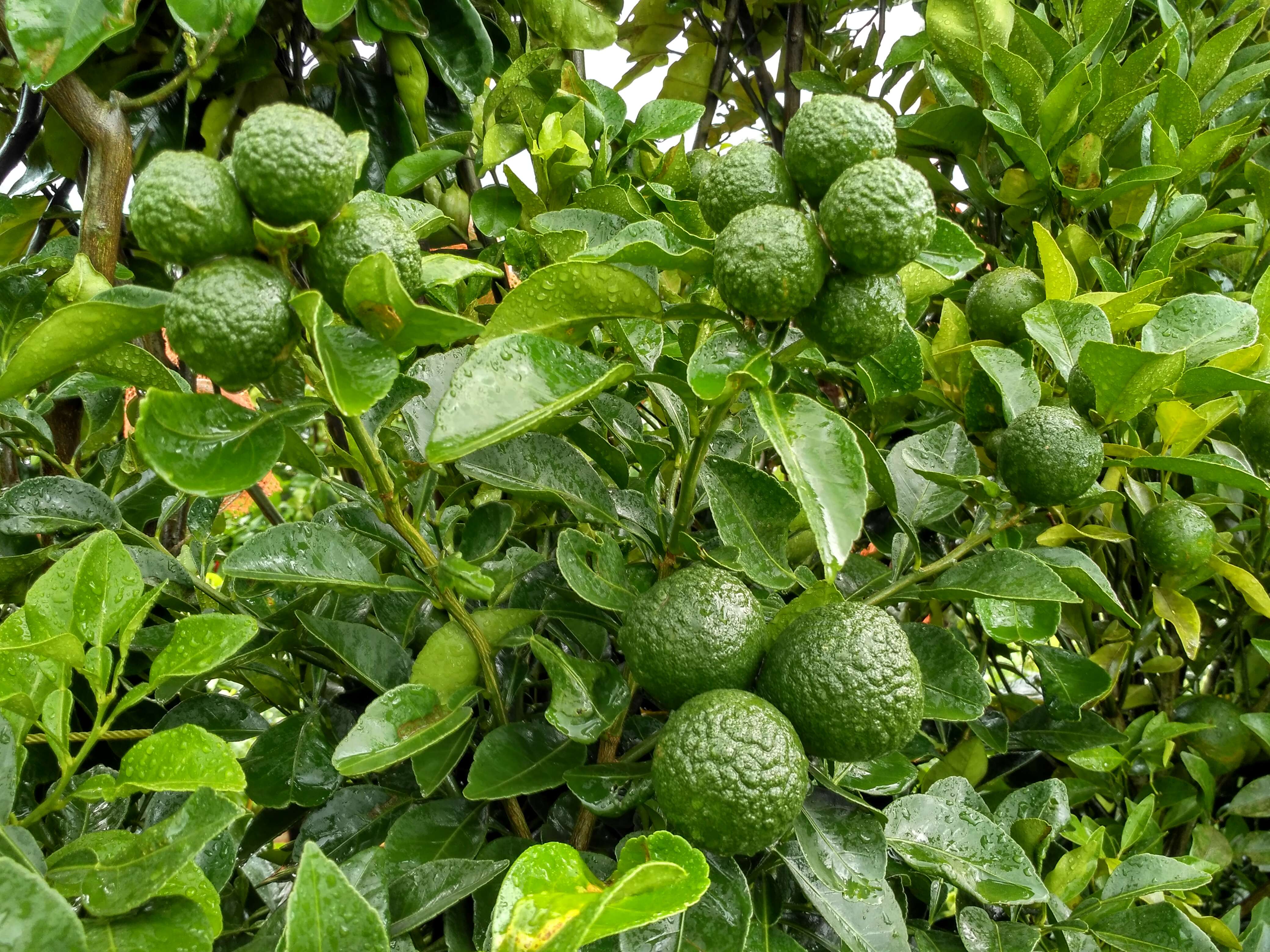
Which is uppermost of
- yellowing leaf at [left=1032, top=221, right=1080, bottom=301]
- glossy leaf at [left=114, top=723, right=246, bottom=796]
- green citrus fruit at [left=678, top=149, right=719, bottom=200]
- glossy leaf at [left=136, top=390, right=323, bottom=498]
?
glossy leaf at [left=136, top=390, right=323, bottom=498]

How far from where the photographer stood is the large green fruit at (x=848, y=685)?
0.55 m

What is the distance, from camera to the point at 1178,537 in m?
0.83

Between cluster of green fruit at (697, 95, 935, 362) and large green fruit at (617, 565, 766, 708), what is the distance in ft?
0.55

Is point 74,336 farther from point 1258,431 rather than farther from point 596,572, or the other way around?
point 1258,431

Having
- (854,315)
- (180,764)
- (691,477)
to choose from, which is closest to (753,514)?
(691,477)

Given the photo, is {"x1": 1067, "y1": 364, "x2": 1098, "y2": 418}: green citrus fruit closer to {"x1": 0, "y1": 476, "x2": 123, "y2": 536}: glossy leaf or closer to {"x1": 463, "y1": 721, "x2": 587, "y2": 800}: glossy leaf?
{"x1": 463, "y1": 721, "x2": 587, "y2": 800}: glossy leaf

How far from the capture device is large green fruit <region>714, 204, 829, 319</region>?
1.64 feet

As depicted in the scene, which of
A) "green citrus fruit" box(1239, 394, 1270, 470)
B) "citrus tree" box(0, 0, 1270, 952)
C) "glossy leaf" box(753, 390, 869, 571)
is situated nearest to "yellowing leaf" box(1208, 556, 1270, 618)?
"citrus tree" box(0, 0, 1270, 952)

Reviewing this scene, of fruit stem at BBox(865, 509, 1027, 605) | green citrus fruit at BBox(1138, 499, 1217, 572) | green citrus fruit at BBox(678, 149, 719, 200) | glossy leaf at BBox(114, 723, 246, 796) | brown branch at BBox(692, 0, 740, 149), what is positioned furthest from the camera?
brown branch at BBox(692, 0, 740, 149)

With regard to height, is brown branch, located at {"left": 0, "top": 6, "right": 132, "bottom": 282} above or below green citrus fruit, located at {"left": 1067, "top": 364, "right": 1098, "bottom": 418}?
above

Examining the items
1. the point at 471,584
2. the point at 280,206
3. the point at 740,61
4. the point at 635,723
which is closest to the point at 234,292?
the point at 280,206

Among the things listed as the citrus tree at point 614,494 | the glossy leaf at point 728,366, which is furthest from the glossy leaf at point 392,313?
the glossy leaf at point 728,366

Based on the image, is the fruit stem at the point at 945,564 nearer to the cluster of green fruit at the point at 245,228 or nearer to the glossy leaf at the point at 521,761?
the glossy leaf at the point at 521,761

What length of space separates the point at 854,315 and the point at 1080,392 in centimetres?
35
